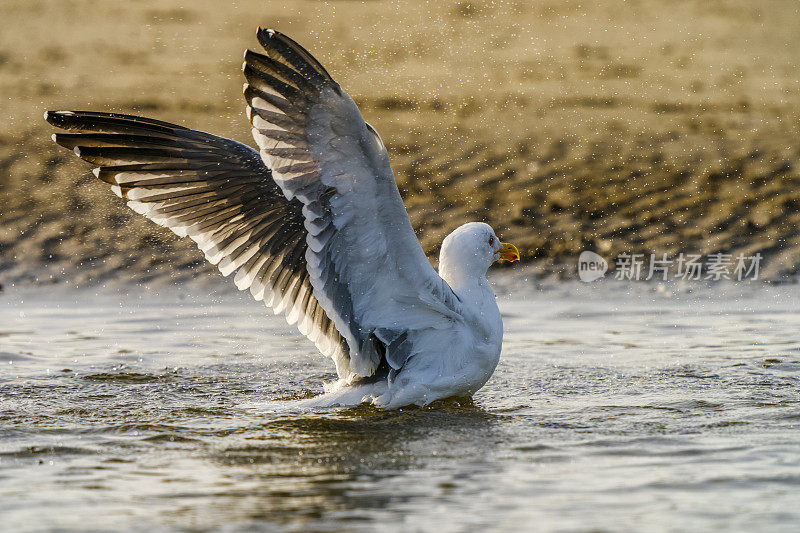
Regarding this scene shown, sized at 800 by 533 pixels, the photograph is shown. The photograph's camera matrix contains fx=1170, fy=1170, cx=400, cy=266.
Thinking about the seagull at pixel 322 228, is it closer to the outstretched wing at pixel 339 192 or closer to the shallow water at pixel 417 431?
the outstretched wing at pixel 339 192

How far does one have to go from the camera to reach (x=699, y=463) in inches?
221

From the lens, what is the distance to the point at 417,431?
652cm

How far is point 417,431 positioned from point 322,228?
4.10 feet

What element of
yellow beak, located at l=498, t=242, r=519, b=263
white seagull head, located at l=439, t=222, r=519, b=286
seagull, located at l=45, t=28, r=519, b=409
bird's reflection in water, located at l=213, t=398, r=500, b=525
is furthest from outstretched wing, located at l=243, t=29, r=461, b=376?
yellow beak, located at l=498, t=242, r=519, b=263

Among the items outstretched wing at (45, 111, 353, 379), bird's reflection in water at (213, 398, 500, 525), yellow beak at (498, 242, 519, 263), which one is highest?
outstretched wing at (45, 111, 353, 379)

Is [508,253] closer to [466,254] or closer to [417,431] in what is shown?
[466,254]

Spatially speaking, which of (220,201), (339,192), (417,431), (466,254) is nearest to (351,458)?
(417,431)

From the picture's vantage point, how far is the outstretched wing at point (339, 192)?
237 inches

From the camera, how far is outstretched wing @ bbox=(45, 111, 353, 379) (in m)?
7.34

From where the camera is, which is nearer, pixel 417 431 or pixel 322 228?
pixel 322 228

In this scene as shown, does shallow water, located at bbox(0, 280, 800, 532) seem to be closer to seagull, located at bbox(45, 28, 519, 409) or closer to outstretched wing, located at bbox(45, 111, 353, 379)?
seagull, located at bbox(45, 28, 519, 409)

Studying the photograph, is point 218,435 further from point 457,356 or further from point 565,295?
point 565,295

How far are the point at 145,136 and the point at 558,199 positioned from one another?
6.64 metres

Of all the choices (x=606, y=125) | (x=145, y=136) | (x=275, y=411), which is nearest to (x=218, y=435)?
(x=275, y=411)
